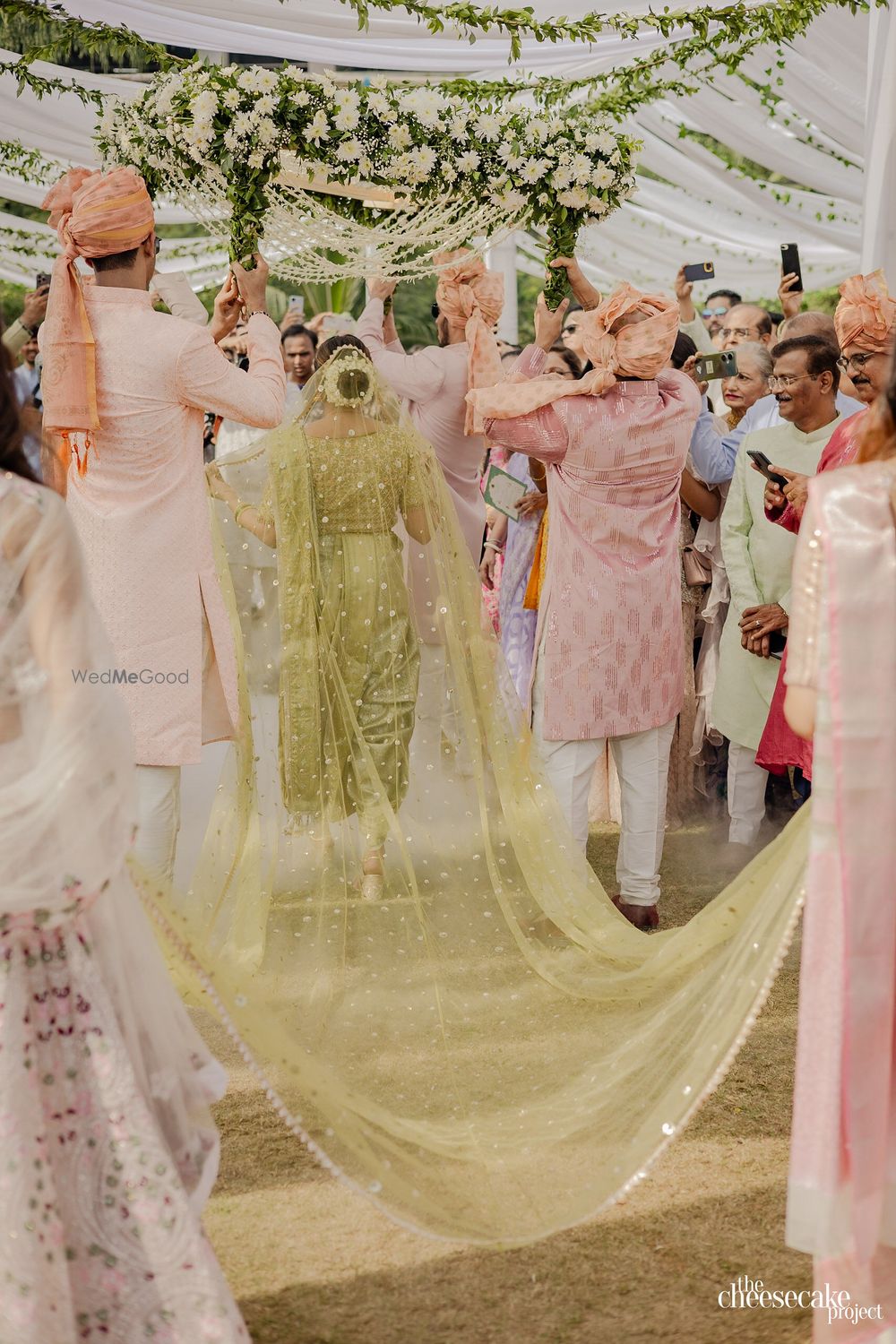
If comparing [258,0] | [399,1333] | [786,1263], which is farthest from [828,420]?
[399,1333]

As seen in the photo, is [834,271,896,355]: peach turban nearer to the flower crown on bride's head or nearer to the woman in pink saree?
the flower crown on bride's head

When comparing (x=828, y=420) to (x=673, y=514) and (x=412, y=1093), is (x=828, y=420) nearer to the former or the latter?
(x=673, y=514)

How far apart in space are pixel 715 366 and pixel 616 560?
1.27 metres

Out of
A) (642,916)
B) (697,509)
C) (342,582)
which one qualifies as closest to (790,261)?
(697,509)

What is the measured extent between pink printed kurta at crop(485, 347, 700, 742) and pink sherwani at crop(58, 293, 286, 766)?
0.95 meters

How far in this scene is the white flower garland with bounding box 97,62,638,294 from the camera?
153 inches

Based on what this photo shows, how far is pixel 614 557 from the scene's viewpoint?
4.33 m

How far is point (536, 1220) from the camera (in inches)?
93.4

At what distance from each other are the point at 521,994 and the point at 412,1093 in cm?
60

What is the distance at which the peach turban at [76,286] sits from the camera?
340cm

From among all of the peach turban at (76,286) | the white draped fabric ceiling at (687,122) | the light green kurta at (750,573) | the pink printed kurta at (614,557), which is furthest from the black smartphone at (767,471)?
the peach turban at (76,286)

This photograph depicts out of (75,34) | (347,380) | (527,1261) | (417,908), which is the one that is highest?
(75,34)

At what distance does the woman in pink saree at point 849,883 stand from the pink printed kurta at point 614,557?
230 centimetres

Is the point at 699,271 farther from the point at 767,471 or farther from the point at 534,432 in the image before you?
the point at 534,432
